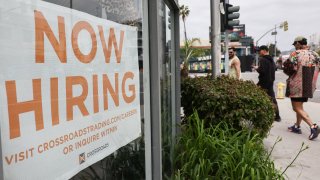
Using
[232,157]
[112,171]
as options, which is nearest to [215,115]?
[232,157]

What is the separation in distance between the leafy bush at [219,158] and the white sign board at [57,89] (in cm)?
172

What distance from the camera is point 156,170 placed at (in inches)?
112

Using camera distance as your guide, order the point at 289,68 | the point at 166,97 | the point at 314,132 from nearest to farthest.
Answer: the point at 166,97 < the point at 314,132 < the point at 289,68

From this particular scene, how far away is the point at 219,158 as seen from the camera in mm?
3938

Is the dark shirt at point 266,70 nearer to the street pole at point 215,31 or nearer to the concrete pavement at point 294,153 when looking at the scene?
the concrete pavement at point 294,153

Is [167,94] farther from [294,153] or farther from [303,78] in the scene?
[303,78]

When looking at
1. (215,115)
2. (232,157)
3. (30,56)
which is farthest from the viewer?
(215,115)

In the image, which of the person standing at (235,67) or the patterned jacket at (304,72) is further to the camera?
the person standing at (235,67)

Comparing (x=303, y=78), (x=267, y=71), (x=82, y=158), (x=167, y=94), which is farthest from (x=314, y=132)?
(x=82, y=158)

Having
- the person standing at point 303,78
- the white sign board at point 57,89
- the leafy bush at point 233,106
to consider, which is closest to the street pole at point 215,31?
the person standing at point 303,78

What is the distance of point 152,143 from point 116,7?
3.57 feet

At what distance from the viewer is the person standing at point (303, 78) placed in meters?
6.79

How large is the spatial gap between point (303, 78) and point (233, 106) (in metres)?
2.57

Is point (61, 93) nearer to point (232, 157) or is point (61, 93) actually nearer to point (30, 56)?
point (30, 56)
